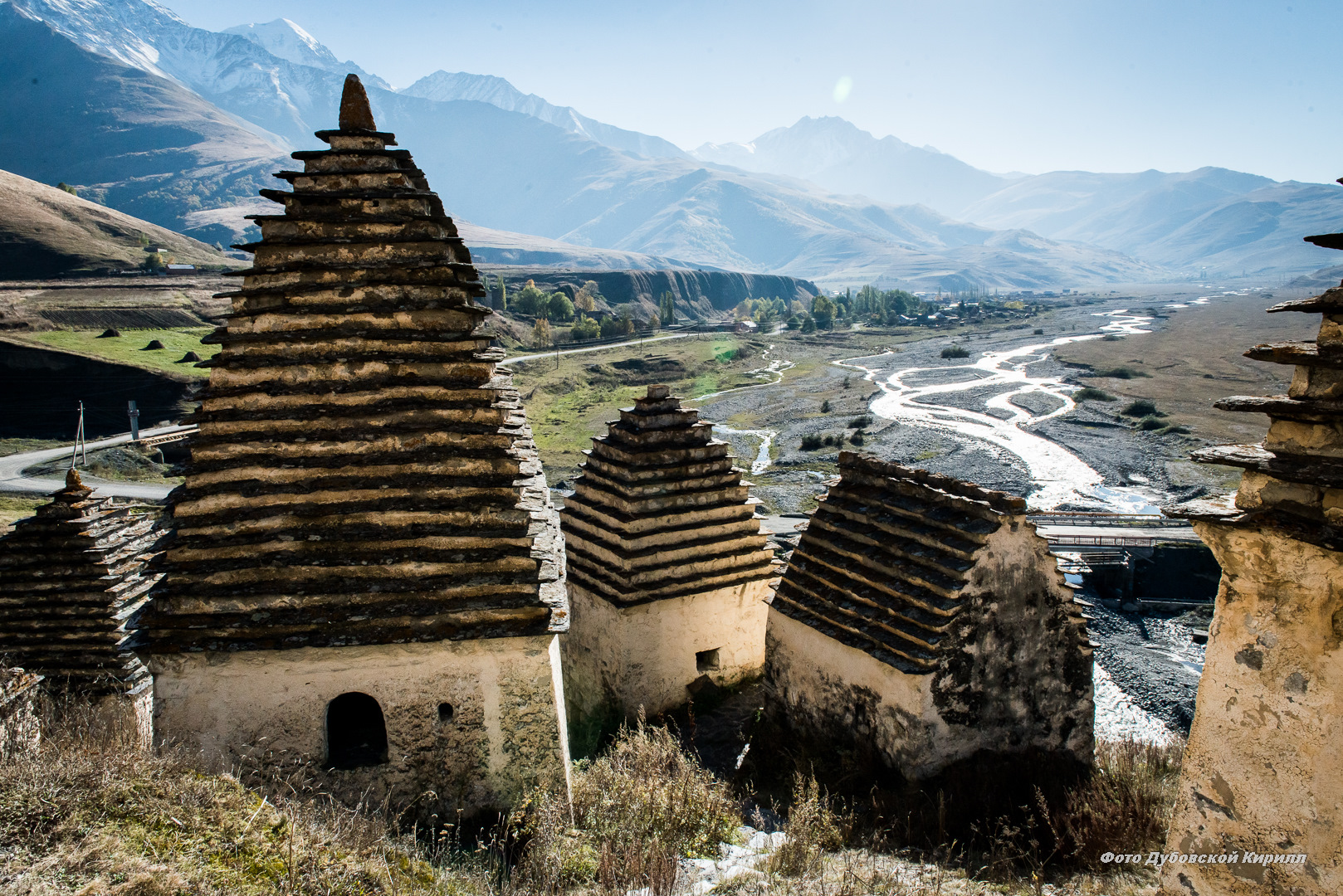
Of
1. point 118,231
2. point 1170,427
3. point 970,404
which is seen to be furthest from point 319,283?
point 118,231

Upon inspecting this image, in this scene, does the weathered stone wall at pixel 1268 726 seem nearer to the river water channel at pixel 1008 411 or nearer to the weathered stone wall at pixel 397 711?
the weathered stone wall at pixel 397 711

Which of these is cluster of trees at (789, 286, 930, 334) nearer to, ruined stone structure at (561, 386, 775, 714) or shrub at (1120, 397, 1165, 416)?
shrub at (1120, 397, 1165, 416)

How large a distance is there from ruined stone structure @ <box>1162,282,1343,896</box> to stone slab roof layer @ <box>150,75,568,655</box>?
19.6 ft

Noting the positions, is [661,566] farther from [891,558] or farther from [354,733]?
[354,733]

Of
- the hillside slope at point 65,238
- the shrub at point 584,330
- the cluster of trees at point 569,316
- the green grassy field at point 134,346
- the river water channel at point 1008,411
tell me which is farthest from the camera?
the shrub at point 584,330

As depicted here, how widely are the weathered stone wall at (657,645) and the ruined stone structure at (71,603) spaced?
6.75m

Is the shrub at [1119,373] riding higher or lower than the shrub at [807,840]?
lower

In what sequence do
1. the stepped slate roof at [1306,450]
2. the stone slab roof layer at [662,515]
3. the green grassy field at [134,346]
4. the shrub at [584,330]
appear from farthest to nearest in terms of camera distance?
the shrub at [584,330], the green grassy field at [134,346], the stone slab roof layer at [662,515], the stepped slate roof at [1306,450]

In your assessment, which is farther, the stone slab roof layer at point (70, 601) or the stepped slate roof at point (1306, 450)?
the stone slab roof layer at point (70, 601)

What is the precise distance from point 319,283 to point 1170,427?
201 feet

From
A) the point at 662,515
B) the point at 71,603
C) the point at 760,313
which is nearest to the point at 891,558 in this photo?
the point at 662,515

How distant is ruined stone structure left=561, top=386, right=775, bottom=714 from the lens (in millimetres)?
13555

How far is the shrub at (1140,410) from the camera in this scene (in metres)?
61.8

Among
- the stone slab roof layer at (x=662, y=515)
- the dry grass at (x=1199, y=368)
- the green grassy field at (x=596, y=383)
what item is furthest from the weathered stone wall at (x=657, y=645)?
the green grassy field at (x=596, y=383)
